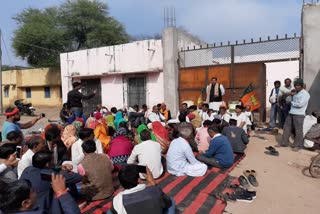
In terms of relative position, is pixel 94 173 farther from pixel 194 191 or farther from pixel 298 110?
pixel 298 110

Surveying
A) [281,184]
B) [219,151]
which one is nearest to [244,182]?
[281,184]

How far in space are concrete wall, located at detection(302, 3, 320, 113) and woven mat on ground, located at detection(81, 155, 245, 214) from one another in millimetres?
4501

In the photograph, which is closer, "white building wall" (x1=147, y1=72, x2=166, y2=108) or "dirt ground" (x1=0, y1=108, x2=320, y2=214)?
"dirt ground" (x1=0, y1=108, x2=320, y2=214)

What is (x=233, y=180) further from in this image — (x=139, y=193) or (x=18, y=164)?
(x=18, y=164)

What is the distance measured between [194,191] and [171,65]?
25.8 feet

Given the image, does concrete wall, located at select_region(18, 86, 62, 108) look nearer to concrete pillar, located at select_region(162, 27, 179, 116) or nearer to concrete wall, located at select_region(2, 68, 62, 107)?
concrete wall, located at select_region(2, 68, 62, 107)

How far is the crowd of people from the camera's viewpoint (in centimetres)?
284

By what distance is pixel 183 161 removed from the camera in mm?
5391

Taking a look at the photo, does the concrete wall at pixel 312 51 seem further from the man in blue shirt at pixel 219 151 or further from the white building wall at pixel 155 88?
the white building wall at pixel 155 88

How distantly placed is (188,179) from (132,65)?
9110 millimetres

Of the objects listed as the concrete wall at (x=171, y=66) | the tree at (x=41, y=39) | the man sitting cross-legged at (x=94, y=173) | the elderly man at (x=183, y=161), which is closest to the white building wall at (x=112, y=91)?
the concrete wall at (x=171, y=66)

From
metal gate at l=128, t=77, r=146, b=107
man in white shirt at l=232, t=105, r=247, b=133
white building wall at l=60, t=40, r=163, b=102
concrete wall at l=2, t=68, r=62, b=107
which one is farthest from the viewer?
concrete wall at l=2, t=68, r=62, b=107

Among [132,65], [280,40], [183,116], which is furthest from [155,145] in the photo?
[132,65]

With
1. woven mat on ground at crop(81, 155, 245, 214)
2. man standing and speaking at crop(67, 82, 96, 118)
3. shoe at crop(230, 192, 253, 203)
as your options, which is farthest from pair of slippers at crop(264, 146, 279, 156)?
man standing and speaking at crop(67, 82, 96, 118)
